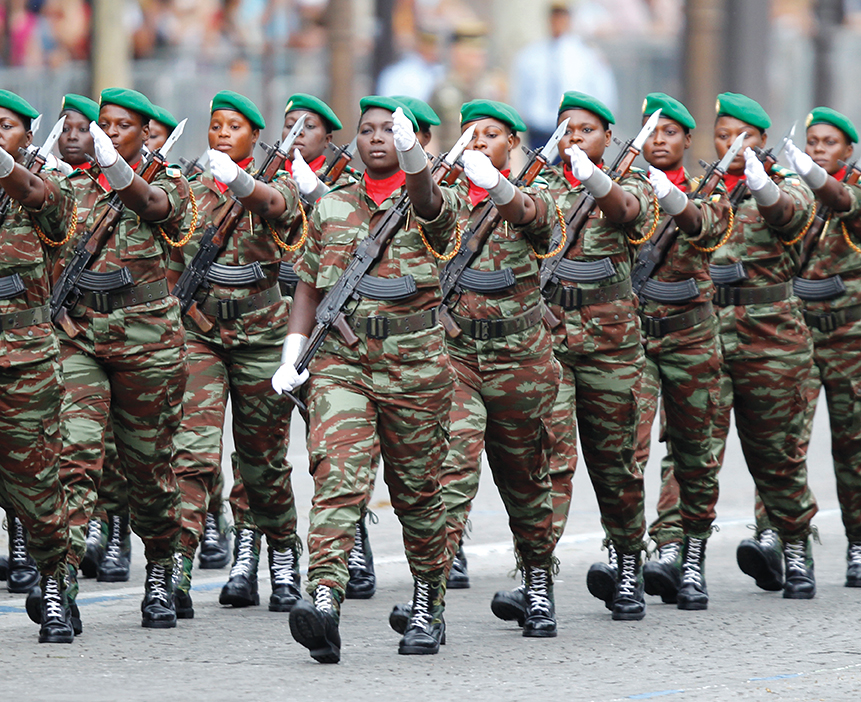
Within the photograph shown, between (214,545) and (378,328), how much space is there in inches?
109

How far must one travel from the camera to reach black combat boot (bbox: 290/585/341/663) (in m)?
6.89

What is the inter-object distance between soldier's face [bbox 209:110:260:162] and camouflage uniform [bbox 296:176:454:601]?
1.55m

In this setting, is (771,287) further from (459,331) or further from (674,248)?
(459,331)

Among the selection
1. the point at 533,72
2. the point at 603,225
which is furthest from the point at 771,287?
the point at 533,72

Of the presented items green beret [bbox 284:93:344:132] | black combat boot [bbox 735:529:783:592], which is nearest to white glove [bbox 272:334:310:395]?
green beret [bbox 284:93:344:132]

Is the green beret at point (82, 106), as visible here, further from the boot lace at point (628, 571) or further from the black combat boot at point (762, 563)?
the black combat boot at point (762, 563)

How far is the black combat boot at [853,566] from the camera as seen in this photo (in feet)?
30.3

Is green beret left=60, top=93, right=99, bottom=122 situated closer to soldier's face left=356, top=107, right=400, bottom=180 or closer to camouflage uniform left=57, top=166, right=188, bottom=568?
camouflage uniform left=57, top=166, right=188, bottom=568

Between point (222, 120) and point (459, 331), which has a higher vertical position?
point (222, 120)

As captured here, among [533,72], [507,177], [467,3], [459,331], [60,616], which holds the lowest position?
[60,616]

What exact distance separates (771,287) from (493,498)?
11.4 ft

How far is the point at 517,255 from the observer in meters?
7.91

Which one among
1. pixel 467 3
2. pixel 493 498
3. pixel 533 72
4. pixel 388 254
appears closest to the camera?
pixel 388 254

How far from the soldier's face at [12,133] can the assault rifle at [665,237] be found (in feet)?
9.26
